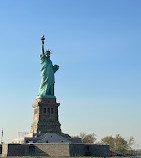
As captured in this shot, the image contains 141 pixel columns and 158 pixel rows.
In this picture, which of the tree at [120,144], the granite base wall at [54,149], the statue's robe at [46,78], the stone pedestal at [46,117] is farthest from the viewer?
the tree at [120,144]

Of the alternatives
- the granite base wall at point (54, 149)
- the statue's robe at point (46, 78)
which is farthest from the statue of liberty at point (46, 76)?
the granite base wall at point (54, 149)

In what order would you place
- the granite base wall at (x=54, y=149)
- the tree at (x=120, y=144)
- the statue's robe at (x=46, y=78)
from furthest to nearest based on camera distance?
the tree at (x=120, y=144) < the statue's robe at (x=46, y=78) < the granite base wall at (x=54, y=149)

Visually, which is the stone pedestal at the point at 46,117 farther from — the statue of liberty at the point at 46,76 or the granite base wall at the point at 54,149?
the granite base wall at the point at 54,149

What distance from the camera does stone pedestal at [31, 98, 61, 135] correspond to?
63.1 m

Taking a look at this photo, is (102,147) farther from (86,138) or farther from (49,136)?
(86,138)

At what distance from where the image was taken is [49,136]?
59.7 meters

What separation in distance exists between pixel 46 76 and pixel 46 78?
19.0 inches

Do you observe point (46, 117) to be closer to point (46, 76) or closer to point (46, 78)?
point (46, 78)

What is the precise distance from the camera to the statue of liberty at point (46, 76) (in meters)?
66.7

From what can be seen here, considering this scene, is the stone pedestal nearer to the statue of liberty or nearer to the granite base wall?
the statue of liberty

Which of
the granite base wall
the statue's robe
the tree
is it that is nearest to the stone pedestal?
the statue's robe

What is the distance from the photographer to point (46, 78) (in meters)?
67.6

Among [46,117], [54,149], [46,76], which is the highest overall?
[46,76]

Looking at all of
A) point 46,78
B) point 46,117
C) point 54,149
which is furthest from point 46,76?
point 54,149
